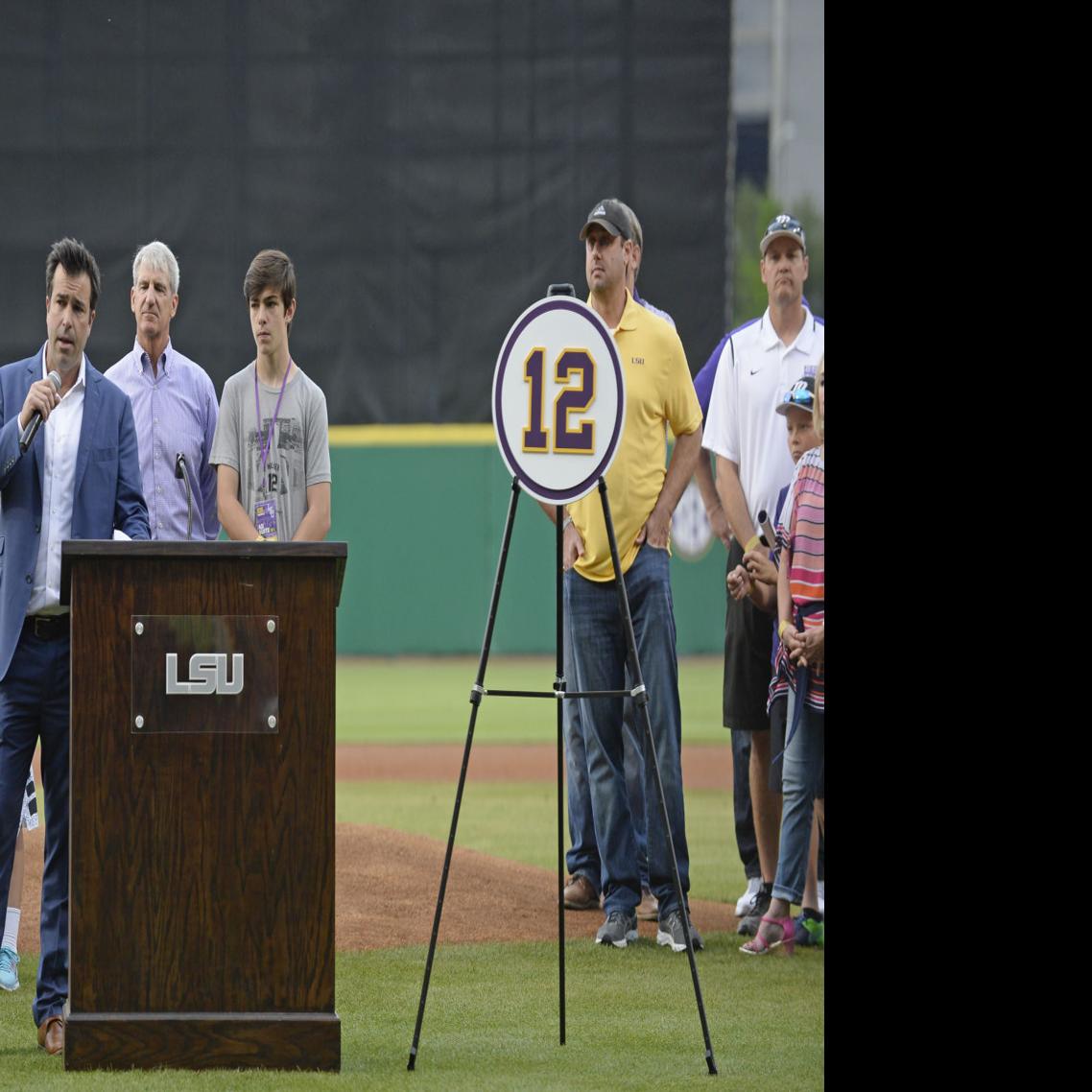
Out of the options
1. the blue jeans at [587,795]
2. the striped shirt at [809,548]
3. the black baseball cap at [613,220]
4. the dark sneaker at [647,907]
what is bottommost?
the dark sneaker at [647,907]

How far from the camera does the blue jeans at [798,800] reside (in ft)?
19.5

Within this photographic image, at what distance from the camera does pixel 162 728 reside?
14.3 ft

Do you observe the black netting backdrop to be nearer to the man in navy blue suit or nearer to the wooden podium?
the man in navy blue suit

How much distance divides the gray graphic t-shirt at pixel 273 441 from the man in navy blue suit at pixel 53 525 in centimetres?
119

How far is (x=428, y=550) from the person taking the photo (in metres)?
20.8

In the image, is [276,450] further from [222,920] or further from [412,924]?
[222,920]

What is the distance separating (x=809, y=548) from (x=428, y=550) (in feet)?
48.8

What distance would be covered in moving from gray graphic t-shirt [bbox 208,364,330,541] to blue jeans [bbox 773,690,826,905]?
1.81 meters

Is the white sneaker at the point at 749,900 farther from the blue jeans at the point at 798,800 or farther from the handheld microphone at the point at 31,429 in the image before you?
the handheld microphone at the point at 31,429

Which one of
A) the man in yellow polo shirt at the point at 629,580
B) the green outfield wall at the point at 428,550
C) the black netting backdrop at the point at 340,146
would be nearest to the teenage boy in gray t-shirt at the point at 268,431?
the man in yellow polo shirt at the point at 629,580
